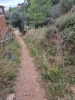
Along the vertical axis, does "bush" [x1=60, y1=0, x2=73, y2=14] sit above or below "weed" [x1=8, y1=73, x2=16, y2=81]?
above

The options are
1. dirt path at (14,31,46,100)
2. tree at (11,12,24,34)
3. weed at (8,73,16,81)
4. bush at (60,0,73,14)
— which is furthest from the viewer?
tree at (11,12,24,34)

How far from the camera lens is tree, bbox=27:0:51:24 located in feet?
76.0

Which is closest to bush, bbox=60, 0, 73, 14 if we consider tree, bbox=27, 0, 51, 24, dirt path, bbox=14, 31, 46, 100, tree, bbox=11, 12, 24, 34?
tree, bbox=11, 12, 24, 34

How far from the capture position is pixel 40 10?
2383 centimetres

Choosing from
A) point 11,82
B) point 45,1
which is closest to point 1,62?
point 11,82

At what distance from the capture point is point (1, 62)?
4367 millimetres

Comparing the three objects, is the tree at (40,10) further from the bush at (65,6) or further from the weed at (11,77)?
the weed at (11,77)

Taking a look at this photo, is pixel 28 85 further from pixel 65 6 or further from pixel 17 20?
pixel 17 20

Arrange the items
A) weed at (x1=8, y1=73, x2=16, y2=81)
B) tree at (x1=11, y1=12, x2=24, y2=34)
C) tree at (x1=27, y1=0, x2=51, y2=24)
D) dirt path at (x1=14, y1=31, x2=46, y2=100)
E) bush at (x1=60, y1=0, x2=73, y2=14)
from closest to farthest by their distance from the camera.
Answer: dirt path at (x1=14, y1=31, x2=46, y2=100)
weed at (x1=8, y1=73, x2=16, y2=81)
bush at (x1=60, y1=0, x2=73, y2=14)
tree at (x1=11, y1=12, x2=24, y2=34)
tree at (x1=27, y1=0, x2=51, y2=24)

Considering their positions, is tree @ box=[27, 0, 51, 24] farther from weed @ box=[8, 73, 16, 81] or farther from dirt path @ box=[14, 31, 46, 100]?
weed @ box=[8, 73, 16, 81]

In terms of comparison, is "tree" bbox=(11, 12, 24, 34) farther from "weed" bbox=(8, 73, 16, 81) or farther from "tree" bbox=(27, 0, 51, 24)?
"weed" bbox=(8, 73, 16, 81)

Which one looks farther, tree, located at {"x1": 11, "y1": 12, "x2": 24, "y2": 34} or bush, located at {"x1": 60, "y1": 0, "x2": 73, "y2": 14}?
tree, located at {"x1": 11, "y1": 12, "x2": 24, "y2": 34}

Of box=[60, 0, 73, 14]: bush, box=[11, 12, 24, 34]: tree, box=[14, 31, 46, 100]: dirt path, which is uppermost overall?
box=[60, 0, 73, 14]: bush

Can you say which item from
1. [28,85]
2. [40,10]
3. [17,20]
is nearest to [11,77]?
[28,85]
